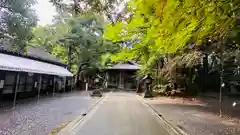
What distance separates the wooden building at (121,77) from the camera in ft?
155

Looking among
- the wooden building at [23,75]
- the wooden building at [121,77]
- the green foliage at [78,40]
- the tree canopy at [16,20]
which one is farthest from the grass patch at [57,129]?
the wooden building at [121,77]

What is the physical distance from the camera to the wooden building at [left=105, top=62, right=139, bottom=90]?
47.2m

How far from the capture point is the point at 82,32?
36.9 m

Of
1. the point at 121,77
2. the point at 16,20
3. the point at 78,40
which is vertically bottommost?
the point at 121,77

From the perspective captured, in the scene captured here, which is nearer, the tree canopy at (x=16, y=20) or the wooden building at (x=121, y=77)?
the tree canopy at (x=16, y=20)

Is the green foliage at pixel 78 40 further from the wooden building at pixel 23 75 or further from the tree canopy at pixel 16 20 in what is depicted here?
the tree canopy at pixel 16 20

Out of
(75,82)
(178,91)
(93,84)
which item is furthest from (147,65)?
(93,84)

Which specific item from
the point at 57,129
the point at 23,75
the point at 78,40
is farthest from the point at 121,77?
the point at 57,129

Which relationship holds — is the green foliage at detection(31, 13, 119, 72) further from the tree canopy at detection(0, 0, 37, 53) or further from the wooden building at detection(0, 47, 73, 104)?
the tree canopy at detection(0, 0, 37, 53)

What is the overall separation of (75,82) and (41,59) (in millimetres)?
16548

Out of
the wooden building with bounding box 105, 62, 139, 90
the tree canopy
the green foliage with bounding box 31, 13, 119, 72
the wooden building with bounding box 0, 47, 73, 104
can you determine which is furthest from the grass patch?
the wooden building with bounding box 105, 62, 139, 90

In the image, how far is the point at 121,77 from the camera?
47500 mm

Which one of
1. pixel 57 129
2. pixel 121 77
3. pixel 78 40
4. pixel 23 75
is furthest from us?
pixel 121 77

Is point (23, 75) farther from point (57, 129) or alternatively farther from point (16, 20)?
point (57, 129)
